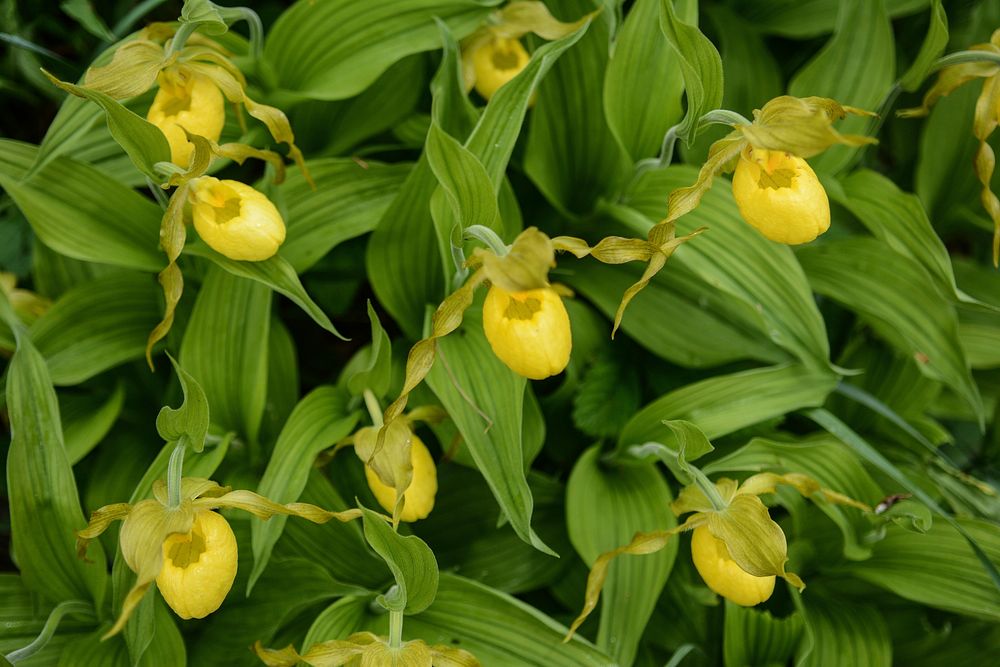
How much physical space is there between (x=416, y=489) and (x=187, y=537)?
0.31m

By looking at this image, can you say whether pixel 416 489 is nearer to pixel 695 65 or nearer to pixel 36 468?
pixel 36 468

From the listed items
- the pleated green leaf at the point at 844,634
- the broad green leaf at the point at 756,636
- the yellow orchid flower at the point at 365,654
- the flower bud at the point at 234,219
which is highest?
the flower bud at the point at 234,219

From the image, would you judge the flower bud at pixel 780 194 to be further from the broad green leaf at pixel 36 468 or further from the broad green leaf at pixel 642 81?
the broad green leaf at pixel 36 468

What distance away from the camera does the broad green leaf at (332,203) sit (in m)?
1.32

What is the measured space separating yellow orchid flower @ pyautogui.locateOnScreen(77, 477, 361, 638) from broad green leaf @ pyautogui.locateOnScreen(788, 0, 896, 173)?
1.00 meters

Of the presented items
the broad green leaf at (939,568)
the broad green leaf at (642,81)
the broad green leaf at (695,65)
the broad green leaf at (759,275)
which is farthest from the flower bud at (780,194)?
the broad green leaf at (939,568)

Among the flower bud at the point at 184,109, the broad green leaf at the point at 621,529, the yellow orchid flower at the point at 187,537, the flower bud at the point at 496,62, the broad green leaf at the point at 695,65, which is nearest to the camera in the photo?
the yellow orchid flower at the point at 187,537

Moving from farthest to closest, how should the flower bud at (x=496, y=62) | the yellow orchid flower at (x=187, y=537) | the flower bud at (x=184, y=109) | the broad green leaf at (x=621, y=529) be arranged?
the flower bud at (x=496, y=62) → the broad green leaf at (x=621, y=529) → the flower bud at (x=184, y=109) → the yellow orchid flower at (x=187, y=537)

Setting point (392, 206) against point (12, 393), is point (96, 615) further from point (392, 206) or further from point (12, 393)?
point (392, 206)

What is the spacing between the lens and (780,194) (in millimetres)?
1051

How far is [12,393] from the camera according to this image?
1188 millimetres

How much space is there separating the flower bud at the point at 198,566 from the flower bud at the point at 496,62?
0.78m


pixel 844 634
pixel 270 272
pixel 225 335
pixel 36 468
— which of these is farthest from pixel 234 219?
pixel 844 634

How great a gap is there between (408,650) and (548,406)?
0.55 meters
